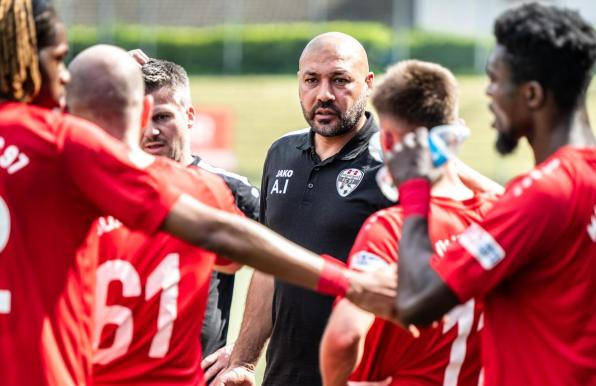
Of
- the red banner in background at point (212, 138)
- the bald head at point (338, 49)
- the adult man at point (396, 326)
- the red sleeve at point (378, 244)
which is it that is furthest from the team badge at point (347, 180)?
the red banner in background at point (212, 138)

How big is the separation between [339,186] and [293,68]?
1431 inches

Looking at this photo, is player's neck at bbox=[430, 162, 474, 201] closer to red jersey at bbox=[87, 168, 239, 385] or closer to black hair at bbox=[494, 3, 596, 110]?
black hair at bbox=[494, 3, 596, 110]

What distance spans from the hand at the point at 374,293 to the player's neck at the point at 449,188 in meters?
0.41

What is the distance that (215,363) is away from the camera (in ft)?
19.1

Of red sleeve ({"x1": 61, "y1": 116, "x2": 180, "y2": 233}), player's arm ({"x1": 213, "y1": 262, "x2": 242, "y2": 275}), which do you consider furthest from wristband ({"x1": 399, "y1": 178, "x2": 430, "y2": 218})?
player's arm ({"x1": 213, "y1": 262, "x2": 242, "y2": 275})

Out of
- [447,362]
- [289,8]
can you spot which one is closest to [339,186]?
[447,362]

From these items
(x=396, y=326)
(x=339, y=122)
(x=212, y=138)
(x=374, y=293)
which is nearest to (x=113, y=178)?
(x=374, y=293)

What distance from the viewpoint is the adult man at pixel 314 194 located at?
18.7ft

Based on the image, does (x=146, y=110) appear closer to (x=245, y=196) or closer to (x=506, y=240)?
(x=506, y=240)

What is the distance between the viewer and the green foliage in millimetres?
41344

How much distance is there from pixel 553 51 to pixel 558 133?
0.29m

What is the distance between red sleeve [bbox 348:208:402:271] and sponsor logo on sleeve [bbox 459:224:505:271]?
1.51 ft

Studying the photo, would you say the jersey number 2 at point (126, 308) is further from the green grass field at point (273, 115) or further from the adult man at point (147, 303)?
the green grass field at point (273, 115)

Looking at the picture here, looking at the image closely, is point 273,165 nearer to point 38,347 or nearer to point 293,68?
point 38,347
